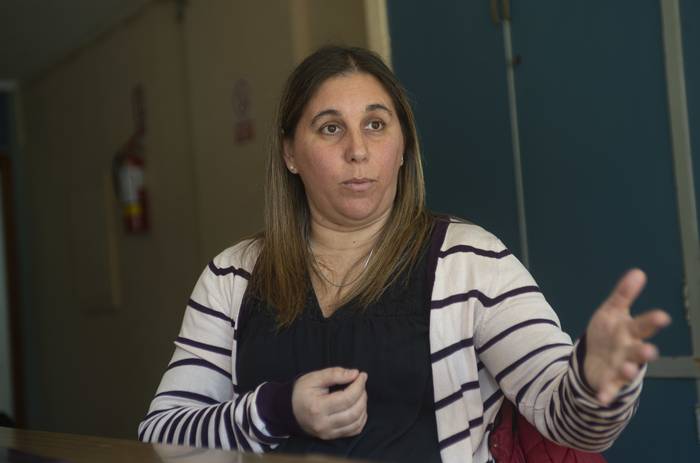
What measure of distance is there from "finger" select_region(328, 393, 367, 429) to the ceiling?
4.12 m

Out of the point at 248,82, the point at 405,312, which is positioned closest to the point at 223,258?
the point at 405,312

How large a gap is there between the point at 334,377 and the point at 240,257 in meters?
0.52

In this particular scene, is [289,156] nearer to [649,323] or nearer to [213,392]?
[213,392]

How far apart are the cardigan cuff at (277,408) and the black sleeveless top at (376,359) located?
62 mm

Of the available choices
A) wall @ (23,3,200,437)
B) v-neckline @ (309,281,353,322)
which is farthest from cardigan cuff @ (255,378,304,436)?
wall @ (23,3,200,437)

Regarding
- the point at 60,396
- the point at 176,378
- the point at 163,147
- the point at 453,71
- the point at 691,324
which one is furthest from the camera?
the point at 60,396

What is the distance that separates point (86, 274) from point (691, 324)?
4.43 meters

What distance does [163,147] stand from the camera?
502cm

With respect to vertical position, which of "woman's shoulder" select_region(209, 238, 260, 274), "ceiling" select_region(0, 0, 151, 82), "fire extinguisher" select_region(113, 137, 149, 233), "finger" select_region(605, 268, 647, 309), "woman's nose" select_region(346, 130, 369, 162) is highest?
"ceiling" select_region(0, 0, 151, 82)

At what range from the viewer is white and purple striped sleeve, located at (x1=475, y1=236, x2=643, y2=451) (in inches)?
46.6

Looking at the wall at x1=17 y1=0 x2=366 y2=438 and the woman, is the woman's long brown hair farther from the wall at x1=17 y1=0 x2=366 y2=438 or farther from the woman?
the wall at x1=17 y1=0 x2=366 y2=438

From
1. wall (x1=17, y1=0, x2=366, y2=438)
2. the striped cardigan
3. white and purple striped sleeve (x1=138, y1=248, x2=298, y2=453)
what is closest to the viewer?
the striped cardigan

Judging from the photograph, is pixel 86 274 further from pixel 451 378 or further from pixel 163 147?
pixel 451 378

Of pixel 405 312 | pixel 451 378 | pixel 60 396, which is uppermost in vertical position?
pixel 405 312
